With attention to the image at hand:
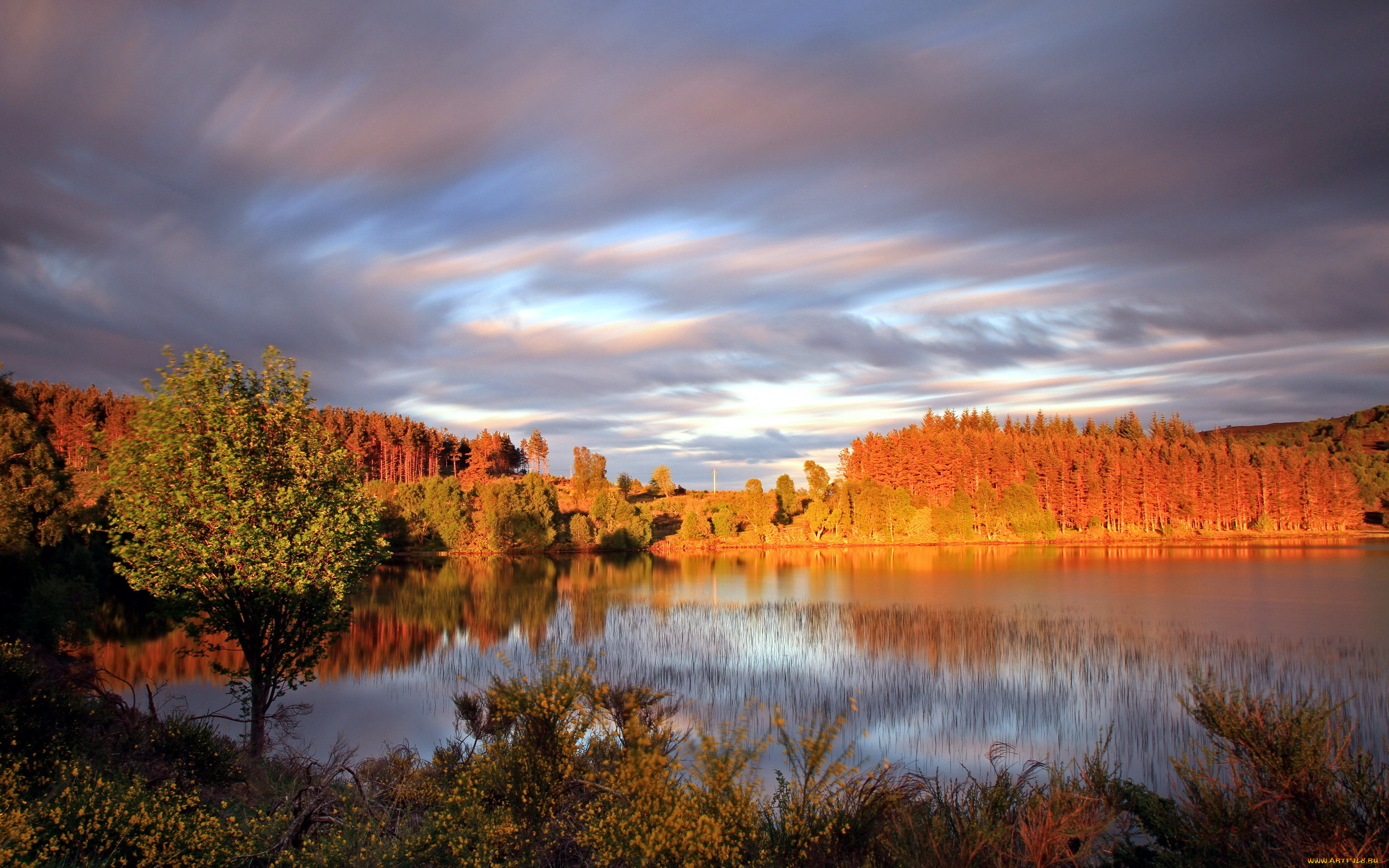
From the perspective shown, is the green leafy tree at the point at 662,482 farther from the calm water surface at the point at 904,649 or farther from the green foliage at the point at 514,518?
the calm water surface at the point at 904,649

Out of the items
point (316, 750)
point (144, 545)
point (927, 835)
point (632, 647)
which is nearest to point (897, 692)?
point (632, 647)

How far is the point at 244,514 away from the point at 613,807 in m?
10.3

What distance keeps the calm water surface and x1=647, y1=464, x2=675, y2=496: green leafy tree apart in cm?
9484

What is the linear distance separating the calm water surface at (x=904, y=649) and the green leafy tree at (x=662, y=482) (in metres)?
94.8

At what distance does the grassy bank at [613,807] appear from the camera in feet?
21.7

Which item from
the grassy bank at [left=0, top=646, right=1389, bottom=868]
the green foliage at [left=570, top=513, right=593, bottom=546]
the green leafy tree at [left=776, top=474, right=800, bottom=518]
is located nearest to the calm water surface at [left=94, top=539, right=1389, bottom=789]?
the grassy bank at [left=0, top=646, right=1389, bottom=868]

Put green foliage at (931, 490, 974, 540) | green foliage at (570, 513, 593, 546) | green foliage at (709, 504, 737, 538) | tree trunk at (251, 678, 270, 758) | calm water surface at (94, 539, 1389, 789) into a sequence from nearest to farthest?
tree trunk at (251, 678, 270, 758) → calm water surface at (94, 539, 1389, 789) → green foliage at (570, 513, 593, 546) → green foliage at (709, 504, 737, 538) → green foliage at (931, 490, 974, 540)

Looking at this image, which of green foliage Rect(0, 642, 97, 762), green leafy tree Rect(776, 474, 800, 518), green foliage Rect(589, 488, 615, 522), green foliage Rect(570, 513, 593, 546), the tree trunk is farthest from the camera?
green leafy tree Rect(776, 474, 800, 518)

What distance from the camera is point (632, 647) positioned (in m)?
27.1

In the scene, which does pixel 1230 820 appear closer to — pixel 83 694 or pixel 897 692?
pixel 897 692

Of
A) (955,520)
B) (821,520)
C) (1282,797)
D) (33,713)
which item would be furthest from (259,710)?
(955,520)

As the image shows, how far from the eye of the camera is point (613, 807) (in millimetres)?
7574

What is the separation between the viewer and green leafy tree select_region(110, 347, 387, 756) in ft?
46.1

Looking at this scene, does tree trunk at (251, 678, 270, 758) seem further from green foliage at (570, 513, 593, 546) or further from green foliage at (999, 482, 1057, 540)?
green foliage at (999, 482, 1057, 540)
